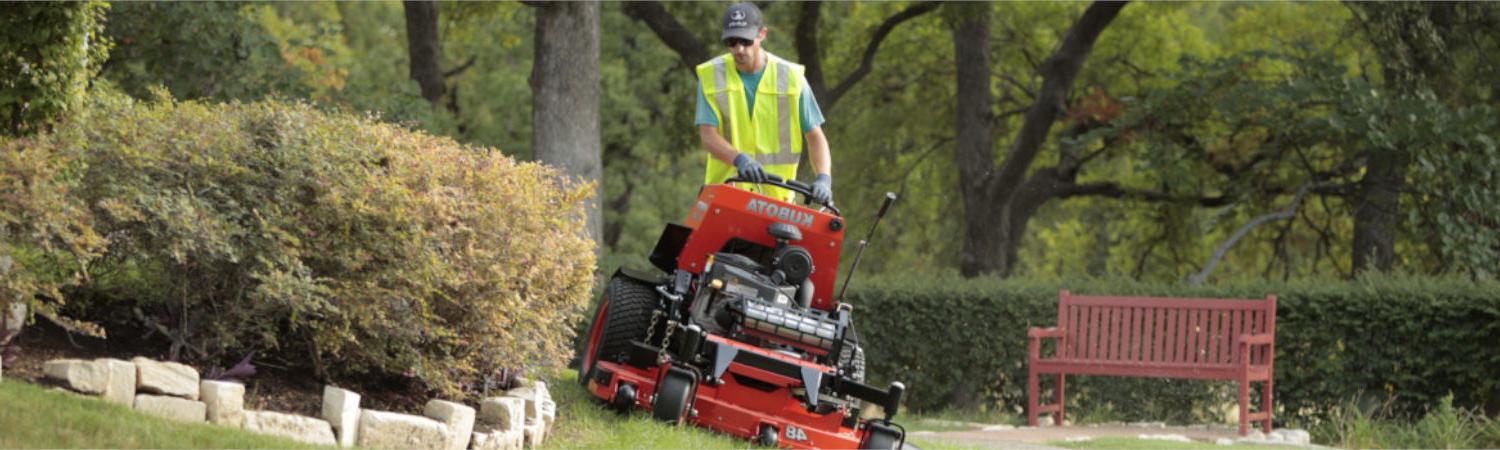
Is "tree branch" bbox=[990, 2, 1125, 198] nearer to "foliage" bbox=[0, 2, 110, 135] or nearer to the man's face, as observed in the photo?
the man's face

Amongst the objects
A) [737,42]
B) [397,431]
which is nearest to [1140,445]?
[737,42]

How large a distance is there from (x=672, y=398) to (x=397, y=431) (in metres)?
1.51

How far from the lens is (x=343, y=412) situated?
7.00 metres

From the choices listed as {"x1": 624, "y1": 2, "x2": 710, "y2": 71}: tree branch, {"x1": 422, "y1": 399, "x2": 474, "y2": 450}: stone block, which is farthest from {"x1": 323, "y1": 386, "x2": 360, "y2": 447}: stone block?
{"x1": 624, "y1": 2, "x2": 710, "y2": 71}: tree branch

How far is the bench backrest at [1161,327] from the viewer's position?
44.3 ft

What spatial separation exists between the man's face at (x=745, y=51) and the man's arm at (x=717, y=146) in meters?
0.36

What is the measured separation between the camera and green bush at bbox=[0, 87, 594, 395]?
23.3ft

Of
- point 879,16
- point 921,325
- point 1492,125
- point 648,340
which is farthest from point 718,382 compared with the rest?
point 879,16

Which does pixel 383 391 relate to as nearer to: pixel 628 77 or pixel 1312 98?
pixel 1312 98

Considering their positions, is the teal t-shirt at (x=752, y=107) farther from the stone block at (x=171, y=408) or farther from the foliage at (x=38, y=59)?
the stone block at (x=171, y=408)

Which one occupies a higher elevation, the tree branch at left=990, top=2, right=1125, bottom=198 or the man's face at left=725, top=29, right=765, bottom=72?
the tree branch at left=990, top=2, right=1125, bottom=198

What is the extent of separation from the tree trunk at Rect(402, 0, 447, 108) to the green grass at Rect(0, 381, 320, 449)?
14.8 m

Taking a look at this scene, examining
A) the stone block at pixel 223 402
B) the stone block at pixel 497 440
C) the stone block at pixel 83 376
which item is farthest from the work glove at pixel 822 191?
the stone block at pixel 83 376

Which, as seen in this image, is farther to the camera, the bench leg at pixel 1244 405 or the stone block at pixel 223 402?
the bench leg at pixel 1244 405
